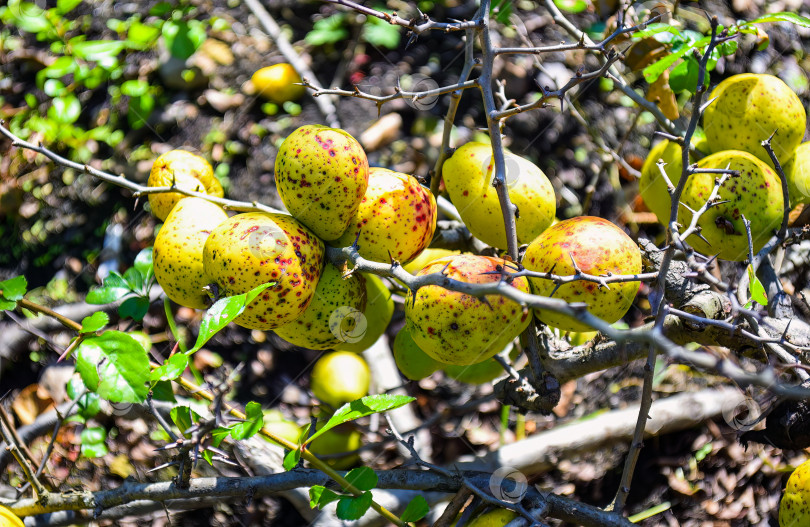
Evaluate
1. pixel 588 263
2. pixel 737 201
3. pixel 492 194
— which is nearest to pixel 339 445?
pixel 492 194

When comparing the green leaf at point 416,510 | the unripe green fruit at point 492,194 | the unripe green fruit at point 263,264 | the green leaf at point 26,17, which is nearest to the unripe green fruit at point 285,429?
the green leaf at point 416,510

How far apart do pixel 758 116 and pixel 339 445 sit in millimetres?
2011

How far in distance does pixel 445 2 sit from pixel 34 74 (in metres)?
3.04

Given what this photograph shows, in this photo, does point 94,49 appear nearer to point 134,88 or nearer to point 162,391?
point 134,88

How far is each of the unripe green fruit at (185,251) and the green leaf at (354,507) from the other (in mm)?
643

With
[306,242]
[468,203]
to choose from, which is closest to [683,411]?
[468,203]

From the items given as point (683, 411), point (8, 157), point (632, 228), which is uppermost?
point (8, 157)

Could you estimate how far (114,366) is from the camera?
5.07ft

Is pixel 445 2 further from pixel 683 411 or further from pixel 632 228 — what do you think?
pixel 683 411

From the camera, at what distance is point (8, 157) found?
417 centimetres

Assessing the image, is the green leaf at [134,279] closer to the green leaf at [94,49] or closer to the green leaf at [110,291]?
the green leaf at [110,291]

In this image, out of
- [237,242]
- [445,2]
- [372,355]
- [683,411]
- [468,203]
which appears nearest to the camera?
[237,242]

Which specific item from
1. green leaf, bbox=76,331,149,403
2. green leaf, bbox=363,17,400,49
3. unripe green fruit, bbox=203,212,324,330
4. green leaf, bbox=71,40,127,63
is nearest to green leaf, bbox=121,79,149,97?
green leaf, bbox=71,40,127,63

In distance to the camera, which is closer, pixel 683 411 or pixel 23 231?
pixel 683 411
